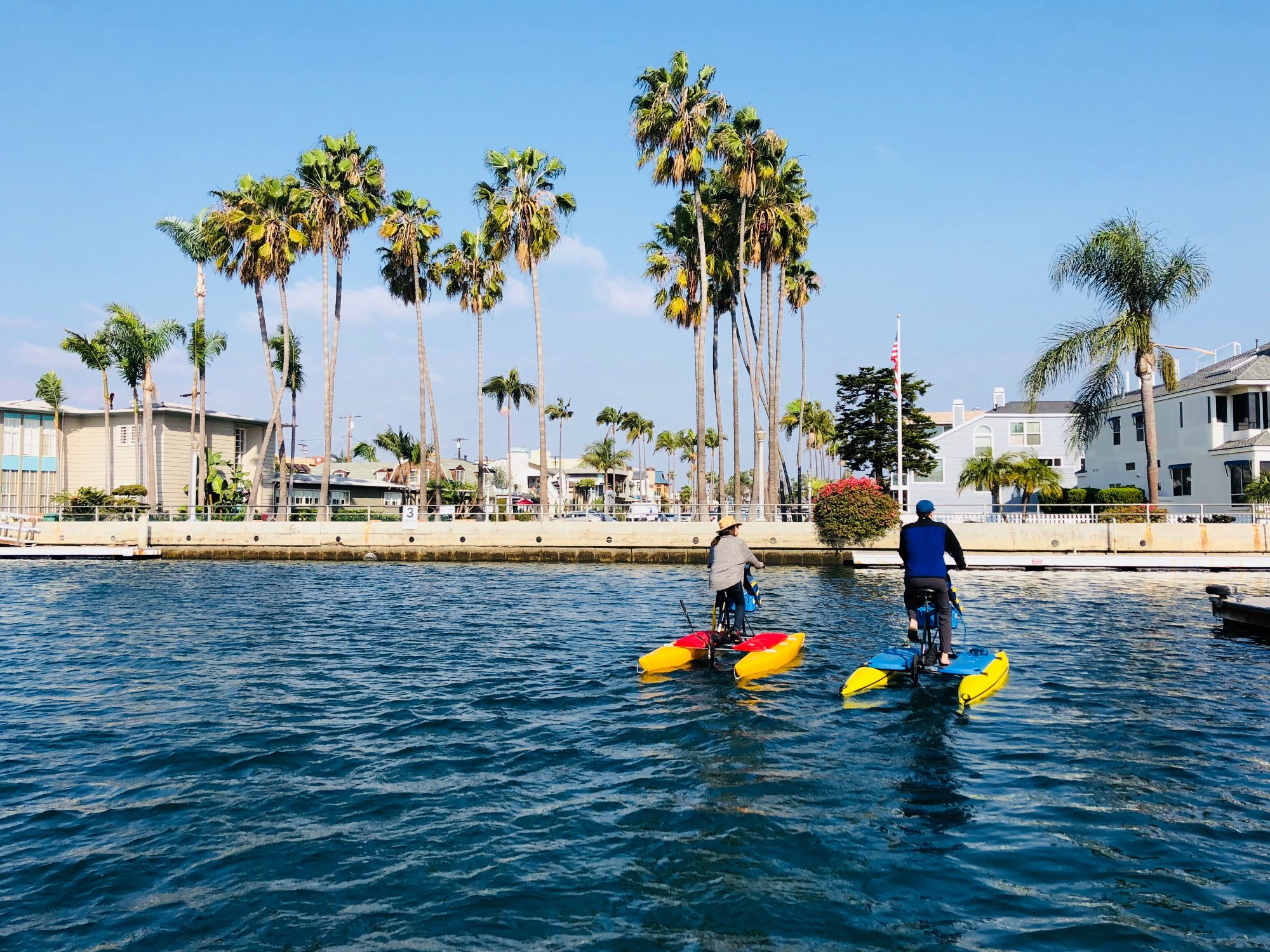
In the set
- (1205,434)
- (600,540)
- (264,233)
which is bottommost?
(600,540)

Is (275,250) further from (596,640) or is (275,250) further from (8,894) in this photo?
(8,894)

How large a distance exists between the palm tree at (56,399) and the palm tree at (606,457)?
66.1 meters

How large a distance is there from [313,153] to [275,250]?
20.6ft

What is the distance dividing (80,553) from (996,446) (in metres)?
53.0

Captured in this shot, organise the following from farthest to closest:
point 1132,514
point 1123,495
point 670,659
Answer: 1. point 1123,495
2. point 1132,514
3. point 670,659

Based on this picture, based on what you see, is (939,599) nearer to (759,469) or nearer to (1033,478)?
(759,469)

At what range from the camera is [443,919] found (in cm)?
595

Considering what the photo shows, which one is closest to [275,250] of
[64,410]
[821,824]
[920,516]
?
[64,410]

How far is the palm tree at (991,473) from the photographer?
49531 mm

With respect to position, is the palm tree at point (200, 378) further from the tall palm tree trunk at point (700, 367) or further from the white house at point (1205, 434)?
the white house at point (1205, 434)

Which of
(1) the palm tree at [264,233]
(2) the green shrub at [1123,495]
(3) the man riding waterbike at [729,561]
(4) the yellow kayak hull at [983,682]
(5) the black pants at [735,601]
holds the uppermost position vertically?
(1) the palm tree at [264,233]

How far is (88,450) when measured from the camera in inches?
2378

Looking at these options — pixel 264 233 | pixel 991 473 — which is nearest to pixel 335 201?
pixel 264 233

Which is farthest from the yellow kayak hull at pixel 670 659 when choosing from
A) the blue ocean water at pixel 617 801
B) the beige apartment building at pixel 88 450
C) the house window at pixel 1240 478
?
the beige apartment building at pixel 88 450
